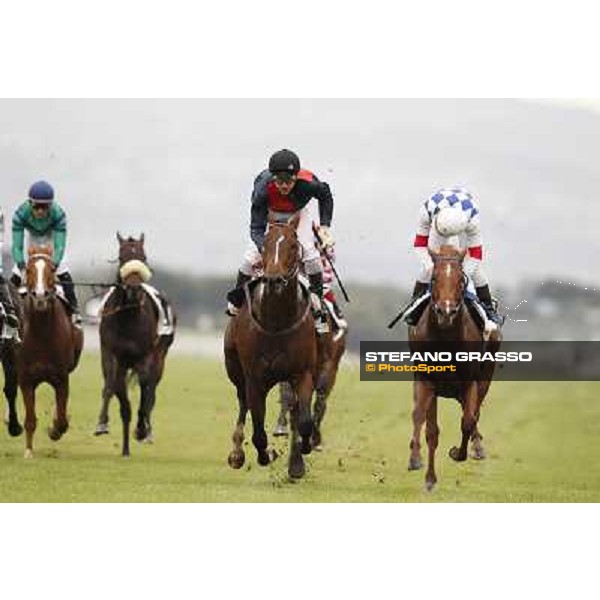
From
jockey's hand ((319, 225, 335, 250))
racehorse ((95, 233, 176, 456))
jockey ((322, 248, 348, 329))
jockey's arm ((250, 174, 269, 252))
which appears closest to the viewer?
jockey's arm ((250, 174, 269, 252))

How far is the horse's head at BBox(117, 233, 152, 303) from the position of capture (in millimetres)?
15719

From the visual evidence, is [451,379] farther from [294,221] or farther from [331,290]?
[294,221]

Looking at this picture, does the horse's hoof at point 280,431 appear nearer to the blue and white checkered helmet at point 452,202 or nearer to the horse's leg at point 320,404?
the horse's leg at point 320,404

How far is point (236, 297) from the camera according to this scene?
44.9 feet

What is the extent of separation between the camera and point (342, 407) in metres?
15.5

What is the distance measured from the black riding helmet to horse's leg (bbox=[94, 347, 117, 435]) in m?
3.52

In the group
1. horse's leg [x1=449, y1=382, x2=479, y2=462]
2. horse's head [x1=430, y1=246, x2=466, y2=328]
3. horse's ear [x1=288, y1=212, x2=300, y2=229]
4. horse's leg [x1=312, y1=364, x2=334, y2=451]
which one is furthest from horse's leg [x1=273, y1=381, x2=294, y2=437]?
horse's ear [x1=288, y1=212, x2=300, y2=229]

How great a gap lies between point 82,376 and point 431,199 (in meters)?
3.79

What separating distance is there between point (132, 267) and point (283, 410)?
1.90 metres

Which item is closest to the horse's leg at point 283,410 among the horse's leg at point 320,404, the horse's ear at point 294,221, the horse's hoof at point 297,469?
the horse's leg at point 320,404

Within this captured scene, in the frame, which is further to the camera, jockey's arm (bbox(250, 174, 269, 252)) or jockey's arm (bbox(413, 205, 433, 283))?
jockey's arm (bbox(413, 205, 433, 283))

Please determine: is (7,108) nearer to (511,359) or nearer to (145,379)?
(145,379)

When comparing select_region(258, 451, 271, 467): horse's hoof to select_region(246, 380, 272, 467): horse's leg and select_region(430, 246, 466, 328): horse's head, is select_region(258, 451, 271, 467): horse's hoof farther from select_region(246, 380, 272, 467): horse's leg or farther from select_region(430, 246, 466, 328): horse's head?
select_region(430, 246, 466, 328): horse's head

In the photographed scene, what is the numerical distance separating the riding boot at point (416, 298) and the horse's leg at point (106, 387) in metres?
3.25
